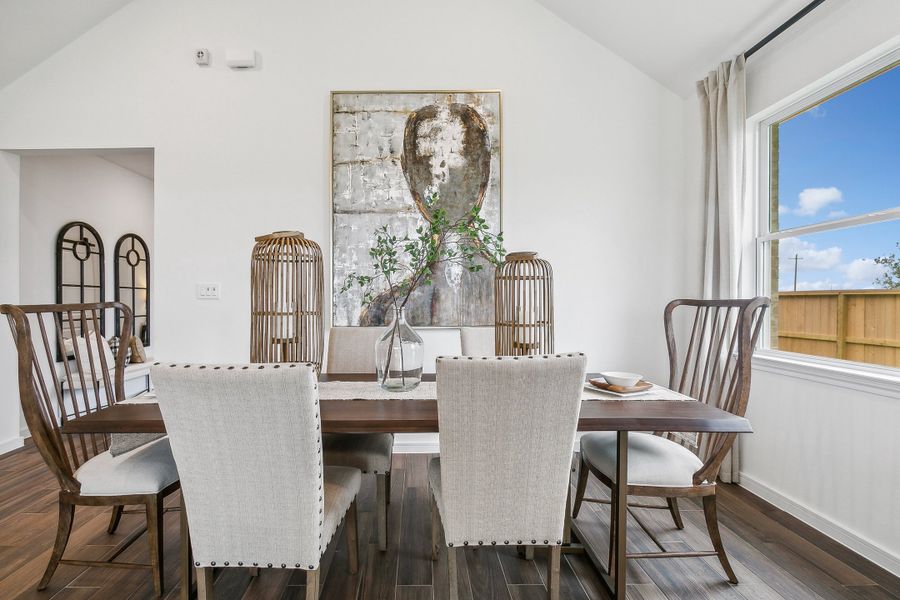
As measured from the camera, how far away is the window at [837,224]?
1886 mm

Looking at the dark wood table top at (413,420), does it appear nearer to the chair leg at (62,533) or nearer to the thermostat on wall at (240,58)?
the chair leg at (62,533)

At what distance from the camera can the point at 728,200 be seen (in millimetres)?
2535

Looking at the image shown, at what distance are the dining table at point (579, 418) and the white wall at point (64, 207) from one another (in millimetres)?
2808

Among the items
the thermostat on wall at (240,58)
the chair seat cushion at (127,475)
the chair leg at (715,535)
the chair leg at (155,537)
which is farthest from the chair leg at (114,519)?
the thermostat on wall at (240,58)

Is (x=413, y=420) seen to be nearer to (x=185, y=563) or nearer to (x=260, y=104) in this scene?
(x=185, y=563)

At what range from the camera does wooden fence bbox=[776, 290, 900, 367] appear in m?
1.87

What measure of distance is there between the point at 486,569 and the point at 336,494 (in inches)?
29.3

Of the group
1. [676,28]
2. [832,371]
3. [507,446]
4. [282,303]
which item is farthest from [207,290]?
[832,371]

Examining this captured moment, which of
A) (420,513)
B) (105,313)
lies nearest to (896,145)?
(420,513)

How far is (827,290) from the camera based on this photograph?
2.14 metres

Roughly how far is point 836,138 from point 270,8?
3501 mm

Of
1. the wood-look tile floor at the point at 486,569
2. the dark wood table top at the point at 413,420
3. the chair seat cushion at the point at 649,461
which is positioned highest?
the dark wood table top at the point at 413,420

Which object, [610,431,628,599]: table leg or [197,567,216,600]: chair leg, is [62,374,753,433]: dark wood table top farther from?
[197,567,216,600]: chair leg

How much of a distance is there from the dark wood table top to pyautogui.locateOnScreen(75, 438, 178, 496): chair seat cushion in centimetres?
22
